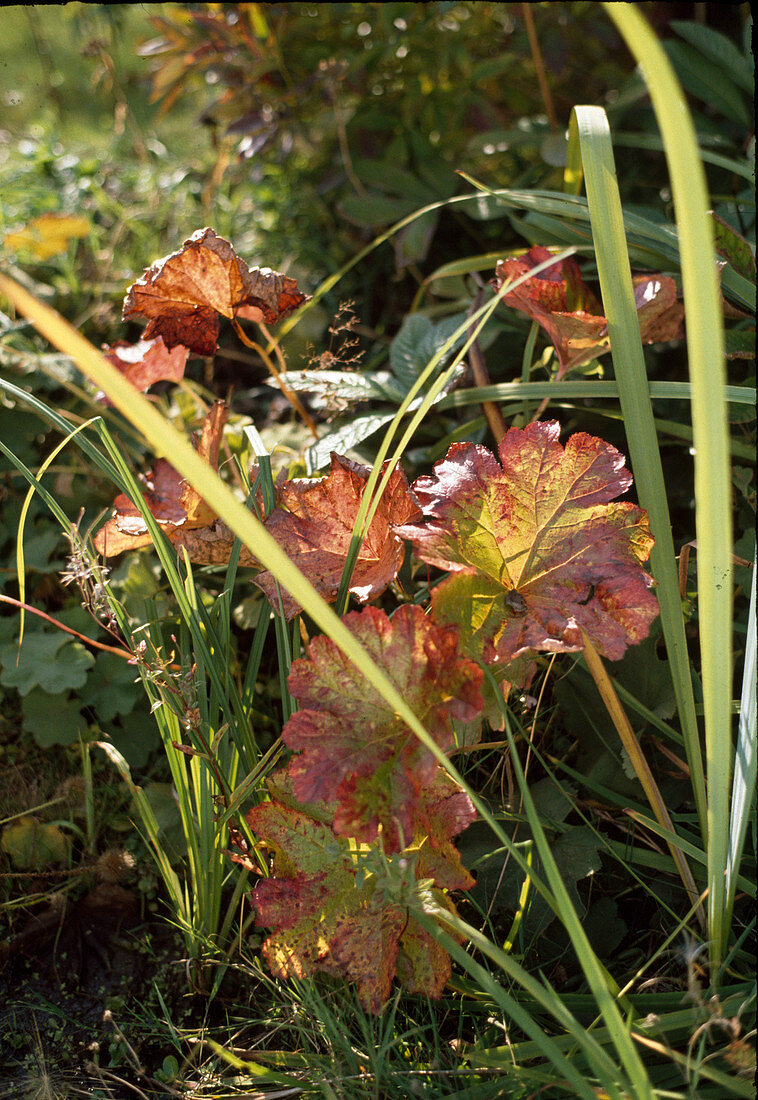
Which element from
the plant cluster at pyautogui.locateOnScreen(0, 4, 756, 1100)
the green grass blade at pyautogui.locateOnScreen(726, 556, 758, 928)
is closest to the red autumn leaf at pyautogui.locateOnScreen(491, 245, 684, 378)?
the plant cluster at pyautogui.locateOnScreen(0, 4, 756, 1100)

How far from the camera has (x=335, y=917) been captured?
78 cm

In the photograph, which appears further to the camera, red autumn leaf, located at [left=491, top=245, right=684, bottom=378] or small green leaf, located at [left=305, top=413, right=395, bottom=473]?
small green leaf, located at [left=305, top=413, right=395, bottom=473]

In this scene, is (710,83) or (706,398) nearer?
(706,398)

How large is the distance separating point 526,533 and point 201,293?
49cm

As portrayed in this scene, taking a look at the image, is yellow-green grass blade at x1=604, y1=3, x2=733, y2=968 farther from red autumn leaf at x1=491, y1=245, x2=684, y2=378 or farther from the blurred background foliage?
the blurred background foliage

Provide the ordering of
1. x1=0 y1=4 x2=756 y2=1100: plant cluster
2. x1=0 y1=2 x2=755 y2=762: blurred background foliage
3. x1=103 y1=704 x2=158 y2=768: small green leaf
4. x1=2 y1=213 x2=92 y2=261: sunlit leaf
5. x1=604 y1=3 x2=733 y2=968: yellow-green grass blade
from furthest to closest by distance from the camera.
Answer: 1. x1=2 y1=213 x2=92 y2=261: sunlit leaf
2. x1=0 y1=2 x2=755 y2=762: blurred background foliage
3. x1=103 y1=704 x2=158 y2=768: small green leaf
4. x1=0 y1=4 x2=756 y2=1100: plant cluster
5. x1=604 y1=3 x2=733 y2=968: yellow-green grass blade

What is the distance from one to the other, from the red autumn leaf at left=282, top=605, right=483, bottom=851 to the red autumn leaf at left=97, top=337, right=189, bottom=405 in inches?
21.1

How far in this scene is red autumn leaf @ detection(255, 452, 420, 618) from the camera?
2.79 ft

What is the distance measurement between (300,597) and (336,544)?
298 millimetres

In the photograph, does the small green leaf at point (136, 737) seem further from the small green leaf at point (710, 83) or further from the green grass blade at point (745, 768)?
the small green leaf at point (710, 83)

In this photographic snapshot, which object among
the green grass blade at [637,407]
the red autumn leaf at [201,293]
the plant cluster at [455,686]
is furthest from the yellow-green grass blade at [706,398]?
the red autumn leaf at [201,293]

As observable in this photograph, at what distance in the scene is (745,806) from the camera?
68cm

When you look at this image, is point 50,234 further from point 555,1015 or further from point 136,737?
point 555,1015

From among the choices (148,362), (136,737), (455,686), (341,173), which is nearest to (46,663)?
(136,737)
